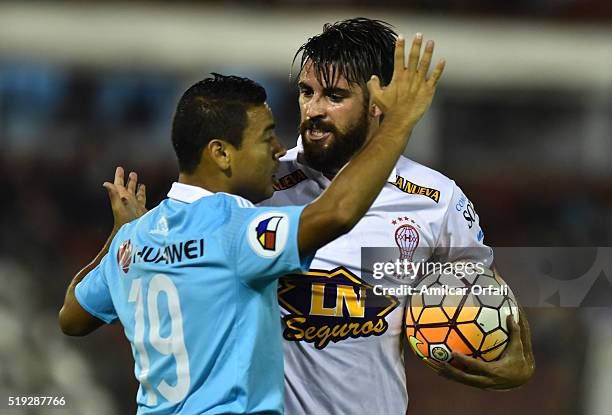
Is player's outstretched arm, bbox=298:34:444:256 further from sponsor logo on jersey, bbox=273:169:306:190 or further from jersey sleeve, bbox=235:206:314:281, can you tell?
sponsor logo on jersey, bbox=273:169:306:190

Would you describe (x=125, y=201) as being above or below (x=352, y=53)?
below

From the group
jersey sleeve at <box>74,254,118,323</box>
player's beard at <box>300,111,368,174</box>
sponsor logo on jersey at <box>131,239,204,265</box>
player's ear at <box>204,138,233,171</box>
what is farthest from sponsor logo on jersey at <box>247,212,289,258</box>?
player's beard at <box>300,111,368,174</box>

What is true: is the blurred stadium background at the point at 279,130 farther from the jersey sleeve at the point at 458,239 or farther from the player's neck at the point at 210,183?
the player's neck at the point at 210,183

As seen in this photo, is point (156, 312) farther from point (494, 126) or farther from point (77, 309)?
point (494, 126)

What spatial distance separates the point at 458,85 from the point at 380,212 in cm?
1043

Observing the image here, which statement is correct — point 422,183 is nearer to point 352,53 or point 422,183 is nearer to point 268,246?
point 352,53

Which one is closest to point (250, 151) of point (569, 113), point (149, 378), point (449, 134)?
point (149, 378)

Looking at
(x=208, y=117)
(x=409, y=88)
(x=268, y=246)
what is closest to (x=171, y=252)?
(x=268, y=246)

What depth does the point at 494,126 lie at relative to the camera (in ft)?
43.8

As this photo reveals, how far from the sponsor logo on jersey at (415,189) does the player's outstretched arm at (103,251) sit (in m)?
0.93

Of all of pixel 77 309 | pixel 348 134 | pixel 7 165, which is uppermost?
pixel 348 134

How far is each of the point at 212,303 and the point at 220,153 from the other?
435mm

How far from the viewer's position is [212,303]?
271cm

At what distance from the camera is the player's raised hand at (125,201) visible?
3.47 m
